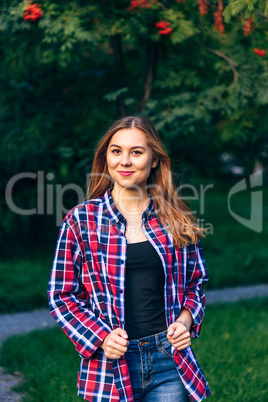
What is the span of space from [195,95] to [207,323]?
244 cm

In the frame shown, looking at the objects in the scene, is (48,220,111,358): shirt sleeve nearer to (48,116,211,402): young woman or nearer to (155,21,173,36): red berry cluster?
(48,116,211,402): young woman

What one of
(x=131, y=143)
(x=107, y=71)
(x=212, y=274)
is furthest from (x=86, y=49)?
(x=131, y=143)

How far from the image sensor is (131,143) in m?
2.04

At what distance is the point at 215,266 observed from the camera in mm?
8578

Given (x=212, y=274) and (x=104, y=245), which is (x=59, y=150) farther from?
(x=104, y=245)

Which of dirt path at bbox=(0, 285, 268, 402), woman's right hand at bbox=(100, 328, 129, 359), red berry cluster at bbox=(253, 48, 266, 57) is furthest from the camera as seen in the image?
red berry cluster at bbox=(253, 48, 266, 57)

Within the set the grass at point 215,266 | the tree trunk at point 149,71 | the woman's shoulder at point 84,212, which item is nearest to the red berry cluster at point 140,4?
the tree trunk at point 149,71

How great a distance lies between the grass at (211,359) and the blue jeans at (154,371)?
176 cm

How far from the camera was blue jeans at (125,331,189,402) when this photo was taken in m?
1.93

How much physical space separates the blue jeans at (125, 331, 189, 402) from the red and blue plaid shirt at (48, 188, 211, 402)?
42mm

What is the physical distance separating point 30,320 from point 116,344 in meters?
4.33

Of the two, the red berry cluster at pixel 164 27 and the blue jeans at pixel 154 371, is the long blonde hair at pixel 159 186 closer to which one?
the blue jeans at pixel 154 371

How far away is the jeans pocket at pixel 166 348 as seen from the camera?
196cm

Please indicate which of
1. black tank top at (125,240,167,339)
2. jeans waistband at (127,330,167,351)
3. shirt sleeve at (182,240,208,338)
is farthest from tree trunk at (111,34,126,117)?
jeans waistband at (127,330,167,351)
